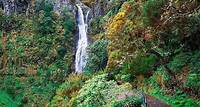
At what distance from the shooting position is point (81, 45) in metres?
35.7

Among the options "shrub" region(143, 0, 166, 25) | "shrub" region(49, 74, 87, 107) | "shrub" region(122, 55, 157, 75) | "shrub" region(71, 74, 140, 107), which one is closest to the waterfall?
"shrub" region(49, 74, 87, 107)

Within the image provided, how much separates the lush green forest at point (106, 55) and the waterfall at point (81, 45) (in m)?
0.46

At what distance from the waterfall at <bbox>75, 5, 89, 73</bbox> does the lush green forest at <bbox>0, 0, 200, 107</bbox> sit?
1.51 ft

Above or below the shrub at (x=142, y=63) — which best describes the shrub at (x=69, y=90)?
below

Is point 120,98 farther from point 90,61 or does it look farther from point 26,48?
point 26,48

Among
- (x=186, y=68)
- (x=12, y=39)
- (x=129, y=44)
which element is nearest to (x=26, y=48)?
(x=12, y=39)

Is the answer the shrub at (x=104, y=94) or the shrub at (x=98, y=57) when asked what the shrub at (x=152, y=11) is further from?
the shrub at (x=98, y=57)

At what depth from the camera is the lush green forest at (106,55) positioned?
14.3m

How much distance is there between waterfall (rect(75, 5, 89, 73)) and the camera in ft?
110

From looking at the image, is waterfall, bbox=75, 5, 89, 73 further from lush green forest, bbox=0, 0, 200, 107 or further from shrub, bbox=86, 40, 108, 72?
shrub, bbox=86, 40, 108, 72

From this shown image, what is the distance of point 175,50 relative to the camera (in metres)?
16.7

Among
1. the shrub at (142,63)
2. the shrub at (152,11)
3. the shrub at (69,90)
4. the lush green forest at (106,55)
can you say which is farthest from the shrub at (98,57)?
the shrub at (152,11)

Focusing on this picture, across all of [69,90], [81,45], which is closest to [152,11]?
[69,90]

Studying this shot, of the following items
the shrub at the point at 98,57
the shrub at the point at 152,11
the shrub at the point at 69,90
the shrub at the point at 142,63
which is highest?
the shrub at the point at 152,11
